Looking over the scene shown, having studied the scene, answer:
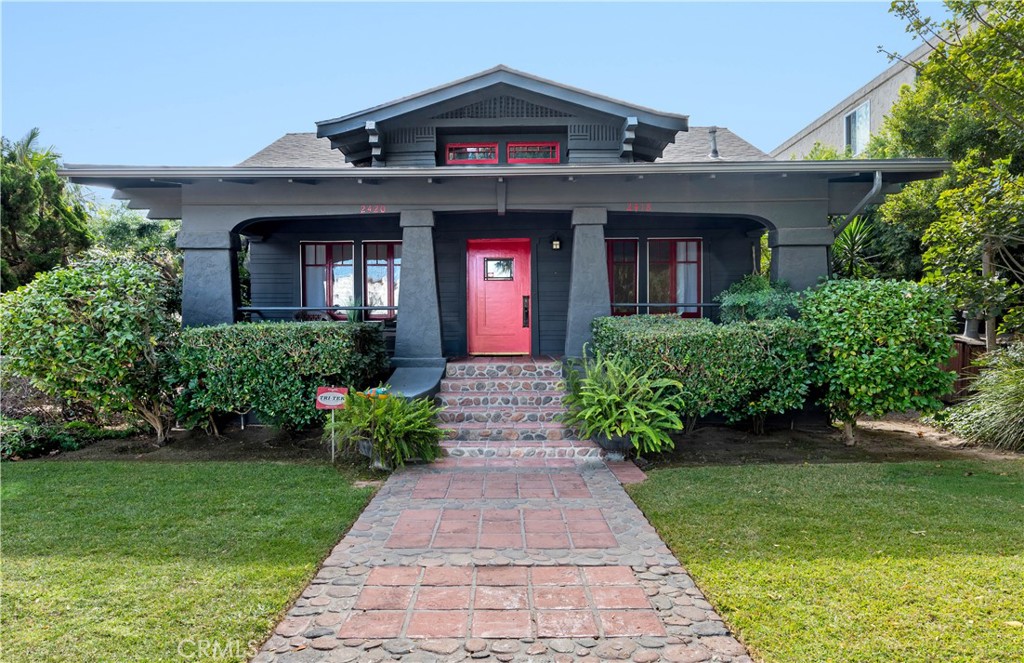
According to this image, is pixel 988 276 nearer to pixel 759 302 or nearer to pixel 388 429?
pixel 759 302

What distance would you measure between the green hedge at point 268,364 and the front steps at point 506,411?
4.66 feet

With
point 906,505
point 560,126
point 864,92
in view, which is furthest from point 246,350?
point 864,92

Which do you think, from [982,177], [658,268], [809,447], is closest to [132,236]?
[658,268]

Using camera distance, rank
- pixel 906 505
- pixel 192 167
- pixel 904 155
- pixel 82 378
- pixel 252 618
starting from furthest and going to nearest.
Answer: pixel 904 155, pixel 192 167, pixel 82 378, pixel 906 505, pixel 252 618

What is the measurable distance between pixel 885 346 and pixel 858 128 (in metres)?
15.2

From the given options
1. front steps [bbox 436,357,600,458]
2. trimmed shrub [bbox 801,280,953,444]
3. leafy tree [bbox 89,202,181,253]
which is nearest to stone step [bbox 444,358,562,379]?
front steps [bbox 436,357,600,458]

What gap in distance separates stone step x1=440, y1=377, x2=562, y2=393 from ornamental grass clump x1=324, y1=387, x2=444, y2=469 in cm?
128

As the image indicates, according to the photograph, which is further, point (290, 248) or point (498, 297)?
point (290, 248)

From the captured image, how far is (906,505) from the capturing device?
14.8ft

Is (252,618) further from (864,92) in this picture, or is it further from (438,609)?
(864,92)

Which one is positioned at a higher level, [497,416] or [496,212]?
[496,212]

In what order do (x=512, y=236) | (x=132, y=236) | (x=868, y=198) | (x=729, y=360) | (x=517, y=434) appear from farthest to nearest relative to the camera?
(x=132, y=236)
(x=512, y=236)
(x=868, y=198)
(x=517, y=434)
(x=729, y=360)

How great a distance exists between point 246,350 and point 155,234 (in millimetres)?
7694

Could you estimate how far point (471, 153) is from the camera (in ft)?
29.3
